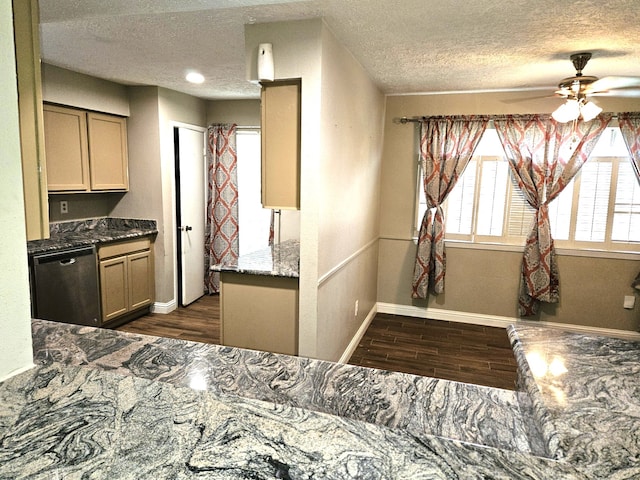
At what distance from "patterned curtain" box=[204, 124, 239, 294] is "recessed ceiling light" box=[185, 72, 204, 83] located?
3.48 ft

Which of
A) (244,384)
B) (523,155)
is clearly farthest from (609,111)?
(244,384)

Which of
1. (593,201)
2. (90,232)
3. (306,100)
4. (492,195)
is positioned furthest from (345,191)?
(90,232)

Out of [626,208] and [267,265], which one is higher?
[626,208]

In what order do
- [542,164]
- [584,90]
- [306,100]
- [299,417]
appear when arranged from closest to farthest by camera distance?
[299,417] < [306,100] < [584,90] < [542,164]

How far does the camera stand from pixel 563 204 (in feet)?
13.3

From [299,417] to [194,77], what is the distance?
11.9ft

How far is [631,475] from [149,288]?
4.45m

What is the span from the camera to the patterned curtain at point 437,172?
416cm

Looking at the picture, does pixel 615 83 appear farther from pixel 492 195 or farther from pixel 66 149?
pixel 66 149

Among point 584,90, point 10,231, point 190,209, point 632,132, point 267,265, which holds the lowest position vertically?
point 267,265

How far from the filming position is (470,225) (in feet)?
14.4

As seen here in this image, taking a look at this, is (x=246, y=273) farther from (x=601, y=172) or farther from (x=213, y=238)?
(x=601, y=172)

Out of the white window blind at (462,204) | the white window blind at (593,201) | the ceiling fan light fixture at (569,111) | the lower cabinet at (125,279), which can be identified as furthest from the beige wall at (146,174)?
the white window blind at (593,201)

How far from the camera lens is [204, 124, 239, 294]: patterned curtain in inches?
196
